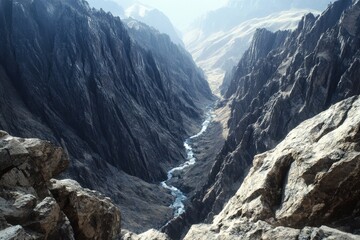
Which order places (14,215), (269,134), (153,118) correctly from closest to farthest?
(14,215) < (269,134) < (153,118)

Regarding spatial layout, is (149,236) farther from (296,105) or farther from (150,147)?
(150,147)

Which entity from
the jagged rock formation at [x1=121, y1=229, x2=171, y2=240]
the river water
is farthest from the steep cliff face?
the jagged rock formation at [x1=121, y1=229, x2=171, y2=240]

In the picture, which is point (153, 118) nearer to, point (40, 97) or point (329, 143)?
point (40, 97)

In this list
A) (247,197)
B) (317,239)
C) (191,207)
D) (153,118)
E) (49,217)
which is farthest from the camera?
(153,118)

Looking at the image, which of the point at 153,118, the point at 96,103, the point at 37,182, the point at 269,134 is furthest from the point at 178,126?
the point at 37,182

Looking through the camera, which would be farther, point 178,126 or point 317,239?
point 178,126

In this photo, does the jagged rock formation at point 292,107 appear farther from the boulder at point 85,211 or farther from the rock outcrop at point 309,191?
the rock outcrop at point 309,191
